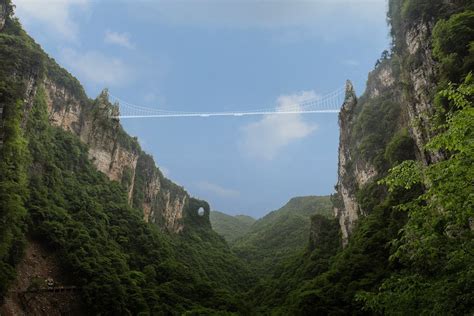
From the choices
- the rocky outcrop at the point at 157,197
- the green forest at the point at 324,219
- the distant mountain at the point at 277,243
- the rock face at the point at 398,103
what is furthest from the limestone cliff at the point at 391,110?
the rocky outcrop at the point at 157,197

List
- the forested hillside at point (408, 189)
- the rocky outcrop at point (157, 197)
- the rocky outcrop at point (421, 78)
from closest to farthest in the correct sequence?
the forested hillside at point (408, 189) → the rocky outcrop at point (421, 78) → the rocky outcrop at point (157, 197)

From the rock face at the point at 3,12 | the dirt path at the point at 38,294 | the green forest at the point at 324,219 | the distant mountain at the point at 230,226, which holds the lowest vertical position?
the dirt path at the point at 38,294

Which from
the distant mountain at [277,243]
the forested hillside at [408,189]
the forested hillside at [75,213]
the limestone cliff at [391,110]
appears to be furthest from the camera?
the distant mountain at [277,243]

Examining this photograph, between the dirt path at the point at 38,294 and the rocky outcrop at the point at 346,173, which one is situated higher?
the rocky outcrop at the point at 346,173

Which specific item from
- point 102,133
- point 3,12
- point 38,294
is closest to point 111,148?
point 102,133

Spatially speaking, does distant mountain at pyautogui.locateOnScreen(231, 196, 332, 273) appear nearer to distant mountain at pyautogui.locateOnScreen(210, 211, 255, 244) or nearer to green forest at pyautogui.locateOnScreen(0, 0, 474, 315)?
green forest at pyautogui.locateOnScreen(0, 0, 474, 315)

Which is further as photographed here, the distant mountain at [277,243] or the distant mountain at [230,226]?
the distant mountain at [230,226]

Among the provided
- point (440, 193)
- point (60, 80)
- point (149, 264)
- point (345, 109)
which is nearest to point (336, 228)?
point (345, 109)

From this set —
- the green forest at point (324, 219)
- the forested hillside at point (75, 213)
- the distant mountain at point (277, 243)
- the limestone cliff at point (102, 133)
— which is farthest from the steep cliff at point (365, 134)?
the limestone cliff at point (102, 133)

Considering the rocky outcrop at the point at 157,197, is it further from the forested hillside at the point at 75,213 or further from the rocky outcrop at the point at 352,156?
the rocky outcrop at the point at 352,156

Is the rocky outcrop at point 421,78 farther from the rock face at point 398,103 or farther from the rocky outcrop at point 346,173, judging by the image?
the rocky outcrop at point 346,173
